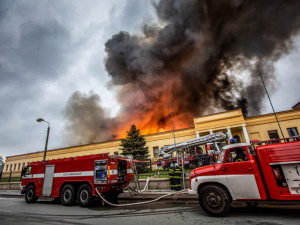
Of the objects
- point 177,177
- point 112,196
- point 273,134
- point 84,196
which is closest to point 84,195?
point 84,196

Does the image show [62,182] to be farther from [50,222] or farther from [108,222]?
[108,222]

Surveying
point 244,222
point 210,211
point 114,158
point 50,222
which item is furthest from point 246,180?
point 50,222

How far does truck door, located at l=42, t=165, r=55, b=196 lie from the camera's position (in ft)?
29.3

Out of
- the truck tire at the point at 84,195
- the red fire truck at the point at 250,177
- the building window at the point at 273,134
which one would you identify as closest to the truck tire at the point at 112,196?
the truck tire at the point at 84,195

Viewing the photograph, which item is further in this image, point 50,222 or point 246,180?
point 50,222

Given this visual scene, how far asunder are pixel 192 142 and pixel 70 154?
90.6 ft

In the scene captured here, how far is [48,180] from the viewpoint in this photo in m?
9.12

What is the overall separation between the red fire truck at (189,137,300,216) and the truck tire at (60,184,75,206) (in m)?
6.27

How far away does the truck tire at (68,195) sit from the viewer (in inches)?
314

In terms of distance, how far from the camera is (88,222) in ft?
16.3

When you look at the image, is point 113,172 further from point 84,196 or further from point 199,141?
point 199,141

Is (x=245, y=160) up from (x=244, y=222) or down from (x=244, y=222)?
up

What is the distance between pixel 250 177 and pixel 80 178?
7.63 metres

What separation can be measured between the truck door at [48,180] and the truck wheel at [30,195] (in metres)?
1.13
